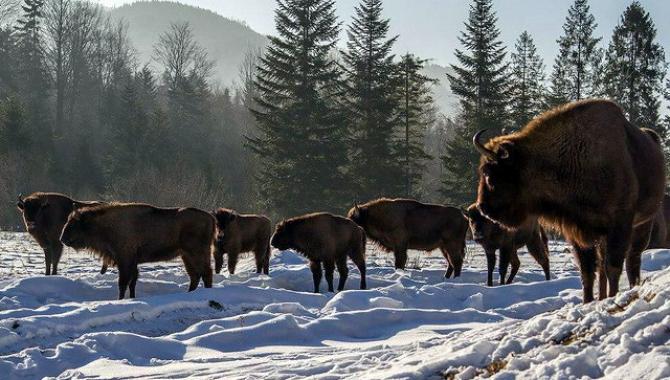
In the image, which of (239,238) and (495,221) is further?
(239,238)

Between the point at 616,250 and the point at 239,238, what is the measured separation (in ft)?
40.2

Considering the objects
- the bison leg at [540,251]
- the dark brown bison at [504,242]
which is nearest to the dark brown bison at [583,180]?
the dark brown bison at [504,242]

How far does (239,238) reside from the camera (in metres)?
17.2

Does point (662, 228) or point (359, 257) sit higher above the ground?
point (662, 228)

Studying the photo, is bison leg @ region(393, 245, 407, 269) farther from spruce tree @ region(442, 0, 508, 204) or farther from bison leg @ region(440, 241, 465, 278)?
spruce tree @ region(442, 0, 508, 204)

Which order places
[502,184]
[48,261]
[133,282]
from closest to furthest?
[502,184], [133,282], [48,261]

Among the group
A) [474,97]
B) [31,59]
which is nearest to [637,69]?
[474,97]

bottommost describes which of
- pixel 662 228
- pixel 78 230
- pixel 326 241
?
pixel 326 241

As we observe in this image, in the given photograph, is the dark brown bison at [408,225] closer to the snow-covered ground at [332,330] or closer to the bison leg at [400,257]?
the bison leg at [400,257]

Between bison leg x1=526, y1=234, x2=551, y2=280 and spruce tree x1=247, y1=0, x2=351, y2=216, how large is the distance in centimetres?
2074

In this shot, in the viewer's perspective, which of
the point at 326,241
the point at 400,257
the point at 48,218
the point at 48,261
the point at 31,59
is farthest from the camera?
the point at 31,59

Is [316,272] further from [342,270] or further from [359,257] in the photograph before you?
[359,257]

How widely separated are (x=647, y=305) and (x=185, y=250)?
1018 centimetres

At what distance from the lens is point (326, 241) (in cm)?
1529
